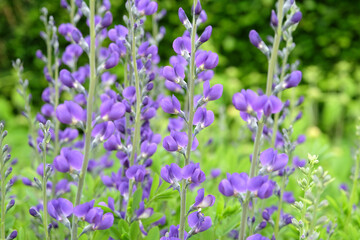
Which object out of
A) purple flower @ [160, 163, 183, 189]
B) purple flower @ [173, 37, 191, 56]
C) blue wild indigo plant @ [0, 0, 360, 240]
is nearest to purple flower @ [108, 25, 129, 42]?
blue wild indigo plant @ [0, 0, 360, 240]

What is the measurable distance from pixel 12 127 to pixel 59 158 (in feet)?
14.2

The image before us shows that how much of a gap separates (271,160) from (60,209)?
2.06ft

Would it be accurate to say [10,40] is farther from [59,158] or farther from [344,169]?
[59,158]

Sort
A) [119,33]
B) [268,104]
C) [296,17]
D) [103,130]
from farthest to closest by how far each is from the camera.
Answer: [119,33]
[103,130]
[296,17]
[268,104]

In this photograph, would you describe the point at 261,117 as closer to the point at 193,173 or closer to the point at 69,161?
the point at 193,173

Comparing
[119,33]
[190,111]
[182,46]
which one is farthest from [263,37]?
[190,111]

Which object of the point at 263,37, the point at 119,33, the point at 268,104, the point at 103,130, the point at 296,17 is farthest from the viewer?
the point at 263,37

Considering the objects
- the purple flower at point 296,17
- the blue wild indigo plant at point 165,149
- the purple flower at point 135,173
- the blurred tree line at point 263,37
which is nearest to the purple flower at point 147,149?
the blue wild indigo plant at point 165,149

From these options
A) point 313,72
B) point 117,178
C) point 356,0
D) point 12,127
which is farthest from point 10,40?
point 117,178

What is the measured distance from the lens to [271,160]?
132 centimetres

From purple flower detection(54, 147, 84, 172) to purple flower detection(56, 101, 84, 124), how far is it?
A: 0.10 m

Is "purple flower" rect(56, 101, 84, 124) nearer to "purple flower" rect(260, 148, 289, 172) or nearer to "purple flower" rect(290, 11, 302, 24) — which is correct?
"purple flower" rect(260, 148, 289, 172)

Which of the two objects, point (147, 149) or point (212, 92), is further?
point (147, 149)

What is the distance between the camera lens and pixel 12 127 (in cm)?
533
